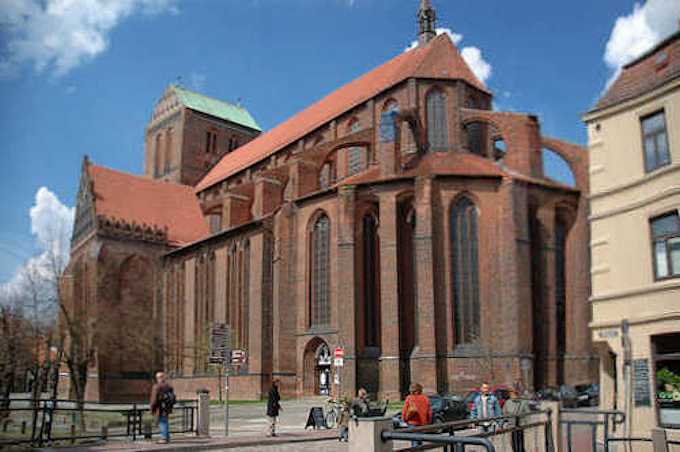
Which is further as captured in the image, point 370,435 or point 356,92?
point 356,92

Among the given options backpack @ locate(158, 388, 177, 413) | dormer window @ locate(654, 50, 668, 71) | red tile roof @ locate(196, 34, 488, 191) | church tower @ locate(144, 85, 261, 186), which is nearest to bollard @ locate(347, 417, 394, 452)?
backpack @ locate(158, 388, 177, 413)

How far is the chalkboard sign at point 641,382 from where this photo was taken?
45.8 ft

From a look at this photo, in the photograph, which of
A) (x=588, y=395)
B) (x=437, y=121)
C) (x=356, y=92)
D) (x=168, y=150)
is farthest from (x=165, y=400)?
(x=168, y=150)

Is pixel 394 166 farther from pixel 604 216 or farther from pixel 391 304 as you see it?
pixel 604 216

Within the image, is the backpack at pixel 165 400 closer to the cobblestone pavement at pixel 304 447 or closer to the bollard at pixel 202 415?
the cobblestone pavement at pixel 304 447

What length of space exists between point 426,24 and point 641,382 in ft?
129

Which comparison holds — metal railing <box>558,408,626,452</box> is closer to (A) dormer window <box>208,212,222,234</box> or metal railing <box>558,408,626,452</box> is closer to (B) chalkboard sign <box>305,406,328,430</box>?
(B) chalkboard sign <box>305,406,328,430</box>

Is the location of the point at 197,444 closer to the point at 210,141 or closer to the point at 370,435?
the point at 370,435

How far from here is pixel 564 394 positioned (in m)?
32.8

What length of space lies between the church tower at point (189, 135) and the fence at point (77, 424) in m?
43.8

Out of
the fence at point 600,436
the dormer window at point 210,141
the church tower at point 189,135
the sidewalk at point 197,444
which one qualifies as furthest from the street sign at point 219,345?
the dormer window at point 210,141

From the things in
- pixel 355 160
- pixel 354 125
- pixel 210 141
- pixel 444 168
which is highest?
pixel 210 141

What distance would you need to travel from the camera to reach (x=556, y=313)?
37.1m

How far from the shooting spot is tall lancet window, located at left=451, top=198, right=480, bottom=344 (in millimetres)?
35469
